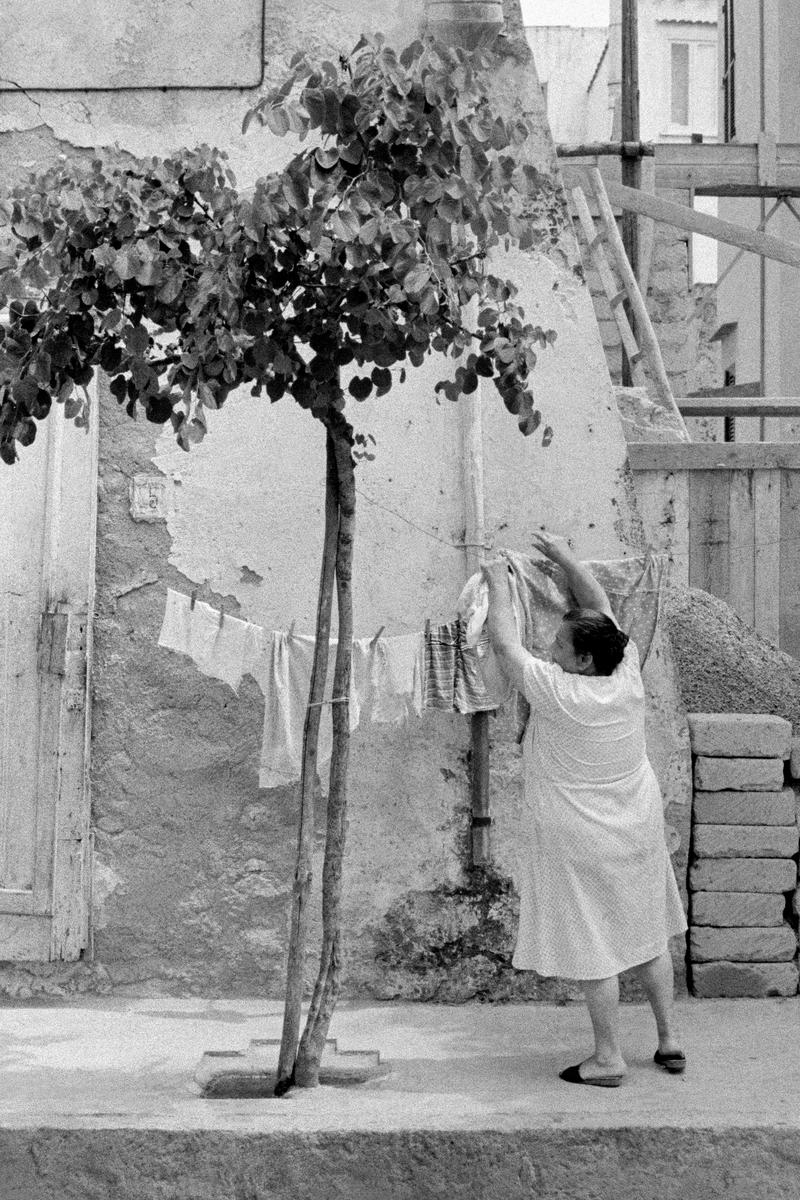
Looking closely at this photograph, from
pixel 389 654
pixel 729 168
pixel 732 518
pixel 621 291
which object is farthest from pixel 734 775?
pixel 729 168

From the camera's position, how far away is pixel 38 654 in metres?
5.25

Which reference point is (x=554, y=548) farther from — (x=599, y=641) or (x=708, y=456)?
(x=708, y=456)

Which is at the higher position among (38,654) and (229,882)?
(38,654)

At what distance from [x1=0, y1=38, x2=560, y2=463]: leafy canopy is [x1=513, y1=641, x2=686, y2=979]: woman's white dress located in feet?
3.65

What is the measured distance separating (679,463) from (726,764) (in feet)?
7.28

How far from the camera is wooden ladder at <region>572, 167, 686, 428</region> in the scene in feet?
25.1

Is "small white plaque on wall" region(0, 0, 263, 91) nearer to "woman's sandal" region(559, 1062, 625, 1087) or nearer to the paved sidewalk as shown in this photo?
the paved sidewalk

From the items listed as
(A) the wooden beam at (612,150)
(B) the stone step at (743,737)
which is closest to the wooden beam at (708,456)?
(B) the stone step at (743,737)

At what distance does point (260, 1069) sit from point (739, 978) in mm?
1775

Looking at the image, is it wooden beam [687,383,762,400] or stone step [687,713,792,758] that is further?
wooden beam [687,383,762,400]

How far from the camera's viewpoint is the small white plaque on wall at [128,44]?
533 centimetres

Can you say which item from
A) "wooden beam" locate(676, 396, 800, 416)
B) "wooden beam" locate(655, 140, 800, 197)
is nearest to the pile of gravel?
"wooden beam" locate(676, 396, 800, 416)

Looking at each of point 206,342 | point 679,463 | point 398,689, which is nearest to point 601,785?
point 398,689

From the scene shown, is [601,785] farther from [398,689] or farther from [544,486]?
[544,486]
